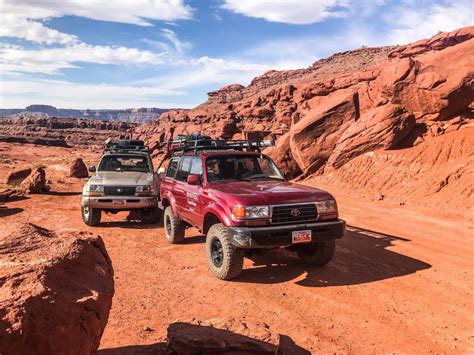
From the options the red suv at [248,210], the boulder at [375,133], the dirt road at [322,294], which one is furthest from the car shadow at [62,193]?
the boulder at [375,133]

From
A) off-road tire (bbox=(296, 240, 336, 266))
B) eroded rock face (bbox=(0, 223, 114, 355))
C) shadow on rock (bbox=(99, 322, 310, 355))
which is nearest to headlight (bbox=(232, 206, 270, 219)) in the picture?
off-road tire (bbox=(296, 240, 336, 266))

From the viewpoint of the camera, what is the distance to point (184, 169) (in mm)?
8125

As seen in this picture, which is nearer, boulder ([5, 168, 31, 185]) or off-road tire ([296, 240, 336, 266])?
off-road tire ([296, 240, 336, 266])

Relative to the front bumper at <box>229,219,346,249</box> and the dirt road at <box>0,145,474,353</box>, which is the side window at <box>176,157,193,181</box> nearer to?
the dirt road at <box>0,145,474,353</box>

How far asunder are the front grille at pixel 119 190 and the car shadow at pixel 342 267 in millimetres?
4201

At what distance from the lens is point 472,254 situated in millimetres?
7789

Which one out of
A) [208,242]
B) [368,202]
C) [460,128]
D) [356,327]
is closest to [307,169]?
[368,202]

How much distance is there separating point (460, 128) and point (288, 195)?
537 inches

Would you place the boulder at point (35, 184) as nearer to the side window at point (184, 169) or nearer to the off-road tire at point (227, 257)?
the side window at point (184, 169)

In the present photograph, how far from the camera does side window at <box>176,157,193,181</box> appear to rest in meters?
7.95

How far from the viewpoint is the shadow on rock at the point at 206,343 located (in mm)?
3547

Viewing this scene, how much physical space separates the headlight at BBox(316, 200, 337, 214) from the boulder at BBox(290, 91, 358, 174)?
45.9 feet

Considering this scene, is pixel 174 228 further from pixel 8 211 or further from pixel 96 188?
pixel 8 211

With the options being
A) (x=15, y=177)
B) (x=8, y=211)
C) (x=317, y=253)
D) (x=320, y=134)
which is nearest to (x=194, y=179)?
→ (x=317, y=253)
